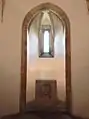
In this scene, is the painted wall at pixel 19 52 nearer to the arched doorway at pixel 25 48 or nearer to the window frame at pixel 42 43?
the arched doorway at pixel 25 48

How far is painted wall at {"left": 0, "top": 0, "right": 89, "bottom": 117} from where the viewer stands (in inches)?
124

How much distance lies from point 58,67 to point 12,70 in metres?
0.56

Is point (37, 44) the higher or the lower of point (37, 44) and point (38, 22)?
the lower

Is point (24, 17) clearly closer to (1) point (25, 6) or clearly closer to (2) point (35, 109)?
(1) point (25, 6)

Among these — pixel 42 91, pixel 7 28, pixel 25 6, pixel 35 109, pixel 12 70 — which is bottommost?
pixel 35 109

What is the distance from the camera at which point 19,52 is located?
3223 millimetres

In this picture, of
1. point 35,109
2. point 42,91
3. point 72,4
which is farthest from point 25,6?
point 35,109

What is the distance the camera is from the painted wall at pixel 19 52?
3160mm

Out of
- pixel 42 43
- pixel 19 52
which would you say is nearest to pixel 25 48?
pixel 19 52

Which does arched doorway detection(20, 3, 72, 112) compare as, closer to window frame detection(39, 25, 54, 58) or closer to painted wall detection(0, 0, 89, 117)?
painted wall detection(0, 0, 89, 117)

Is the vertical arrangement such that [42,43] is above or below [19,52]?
above

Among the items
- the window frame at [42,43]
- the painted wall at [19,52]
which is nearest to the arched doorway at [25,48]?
the painted wall at [19,52]

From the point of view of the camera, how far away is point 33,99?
3.15m

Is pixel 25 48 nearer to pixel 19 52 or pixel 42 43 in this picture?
pixel 19 52
